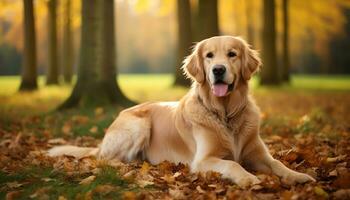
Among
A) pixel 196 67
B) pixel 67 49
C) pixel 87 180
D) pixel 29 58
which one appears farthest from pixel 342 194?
pixel 67 49

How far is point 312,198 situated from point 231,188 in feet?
2.31

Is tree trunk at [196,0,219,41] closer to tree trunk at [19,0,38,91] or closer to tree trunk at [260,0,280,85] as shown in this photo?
tree trunk at [19,0,38,91]

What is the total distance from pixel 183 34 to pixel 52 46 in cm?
649

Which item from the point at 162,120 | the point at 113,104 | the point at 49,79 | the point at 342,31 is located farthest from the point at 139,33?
the point at 162,120

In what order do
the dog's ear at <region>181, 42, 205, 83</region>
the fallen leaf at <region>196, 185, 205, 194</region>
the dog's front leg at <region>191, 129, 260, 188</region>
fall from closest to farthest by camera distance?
1. the fallen leaf at <region>196, 185, 205, 194</region>
2. the dog's front leg at <region>191, 129, 260, 188</region>
3. the dog's ear at <region>181, 42, 205, 83</region>

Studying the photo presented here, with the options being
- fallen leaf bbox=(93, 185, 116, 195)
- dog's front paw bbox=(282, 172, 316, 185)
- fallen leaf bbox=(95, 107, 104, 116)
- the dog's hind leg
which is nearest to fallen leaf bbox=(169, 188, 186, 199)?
fallen leaf bbox=(93, 185, 116, 195)

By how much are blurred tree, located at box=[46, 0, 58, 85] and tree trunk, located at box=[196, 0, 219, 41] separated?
10142 mm

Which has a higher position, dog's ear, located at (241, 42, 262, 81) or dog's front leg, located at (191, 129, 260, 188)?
dog's ear, located at (241, 42, 262, 81)

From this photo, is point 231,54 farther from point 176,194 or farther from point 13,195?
point 13,195

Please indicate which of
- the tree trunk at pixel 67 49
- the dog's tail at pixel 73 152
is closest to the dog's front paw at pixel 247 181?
the dog's tail at pixel 73 152

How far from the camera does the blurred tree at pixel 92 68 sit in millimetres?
9391

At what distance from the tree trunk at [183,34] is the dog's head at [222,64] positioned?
1120cm

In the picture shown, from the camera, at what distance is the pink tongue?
4821 mm

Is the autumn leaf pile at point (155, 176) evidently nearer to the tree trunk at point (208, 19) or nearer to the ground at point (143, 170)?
the ground at point (143, 170)
